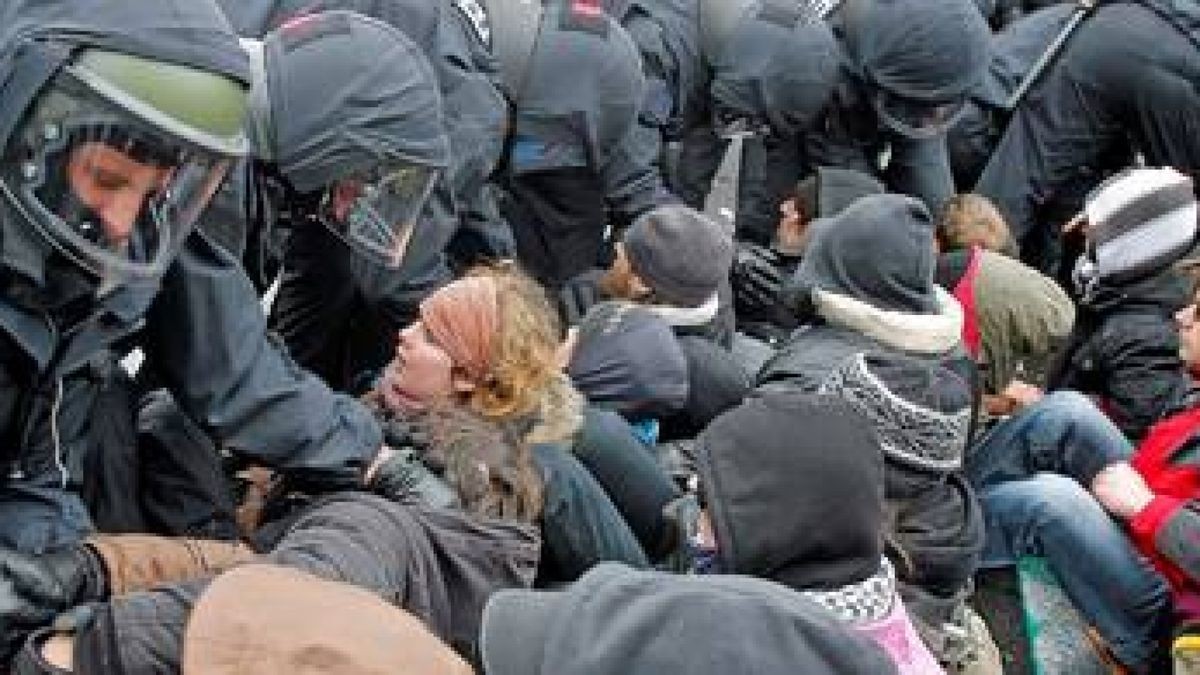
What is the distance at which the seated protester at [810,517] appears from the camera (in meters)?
2.50

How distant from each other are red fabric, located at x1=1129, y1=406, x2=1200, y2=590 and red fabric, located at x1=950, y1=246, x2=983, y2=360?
2.22ft

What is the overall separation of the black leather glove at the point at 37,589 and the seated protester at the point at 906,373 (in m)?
1.33

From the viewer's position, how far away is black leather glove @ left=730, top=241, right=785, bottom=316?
5613 mm

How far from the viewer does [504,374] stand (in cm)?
331

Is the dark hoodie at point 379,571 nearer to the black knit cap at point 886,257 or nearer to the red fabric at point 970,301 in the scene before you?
the black knit cap at point 886,257

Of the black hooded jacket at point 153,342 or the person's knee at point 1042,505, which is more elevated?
the black hooded jacket at point 153,342

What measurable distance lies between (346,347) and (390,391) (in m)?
0.81

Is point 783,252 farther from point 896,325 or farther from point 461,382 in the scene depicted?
point 461,382

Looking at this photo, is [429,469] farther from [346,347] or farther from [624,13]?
[624,13]

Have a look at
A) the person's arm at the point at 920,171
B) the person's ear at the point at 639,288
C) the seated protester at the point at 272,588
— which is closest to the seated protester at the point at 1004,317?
the person's ear at the point at 639,288

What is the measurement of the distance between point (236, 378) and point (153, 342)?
0.51ft

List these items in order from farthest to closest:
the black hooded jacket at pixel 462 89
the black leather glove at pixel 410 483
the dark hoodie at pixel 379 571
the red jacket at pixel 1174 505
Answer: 1. the black hooded jacket at pixel 462 89
2. the red jacket at pixel 1174 505
3. the black leather glove at pixel 410 483
4. the dark hoodie at pixel 379 571

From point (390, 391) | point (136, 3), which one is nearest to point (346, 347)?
point (390, 391)

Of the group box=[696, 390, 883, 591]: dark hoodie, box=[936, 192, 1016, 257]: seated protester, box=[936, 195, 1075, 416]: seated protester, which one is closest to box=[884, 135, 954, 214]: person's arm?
box=[936, 192, 1016, 257]: seated protester
